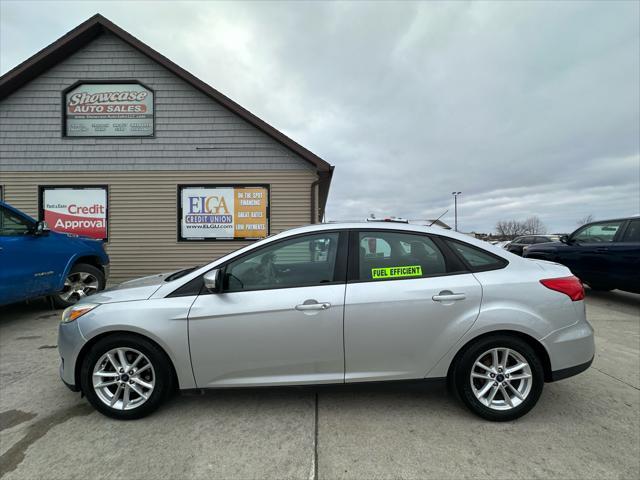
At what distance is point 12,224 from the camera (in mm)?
4426

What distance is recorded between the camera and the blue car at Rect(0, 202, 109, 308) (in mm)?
4215

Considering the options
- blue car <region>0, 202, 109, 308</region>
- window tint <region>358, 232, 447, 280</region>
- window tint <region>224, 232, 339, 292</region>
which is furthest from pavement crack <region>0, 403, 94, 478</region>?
blue car <region>0, 202, 109, 308</region>

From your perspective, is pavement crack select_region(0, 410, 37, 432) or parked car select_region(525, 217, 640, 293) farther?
parked car select_region(525, 217, 640, 293)

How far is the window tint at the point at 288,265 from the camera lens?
7.94 ft

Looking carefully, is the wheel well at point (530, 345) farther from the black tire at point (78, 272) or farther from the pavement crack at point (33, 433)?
the black tire at point (78, 272)

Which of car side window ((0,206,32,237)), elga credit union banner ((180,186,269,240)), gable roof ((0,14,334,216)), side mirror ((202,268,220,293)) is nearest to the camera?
side mirror ((202,268,220,293))

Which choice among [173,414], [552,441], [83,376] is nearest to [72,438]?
[83,376]

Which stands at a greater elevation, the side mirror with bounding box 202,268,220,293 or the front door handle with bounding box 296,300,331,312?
the side mirror with bounding box 202,268,220,293

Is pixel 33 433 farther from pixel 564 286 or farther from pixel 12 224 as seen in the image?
pixel 564 286

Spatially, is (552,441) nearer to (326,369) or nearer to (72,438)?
(326,369)

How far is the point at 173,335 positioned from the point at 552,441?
275 centimetres

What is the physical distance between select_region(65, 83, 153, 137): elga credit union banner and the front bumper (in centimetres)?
730

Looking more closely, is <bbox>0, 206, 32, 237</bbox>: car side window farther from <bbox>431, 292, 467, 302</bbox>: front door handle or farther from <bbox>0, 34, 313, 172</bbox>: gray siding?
<bbox>431, 292, 467, 302</bbox>: front door handle

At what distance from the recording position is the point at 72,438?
2.18 meters
